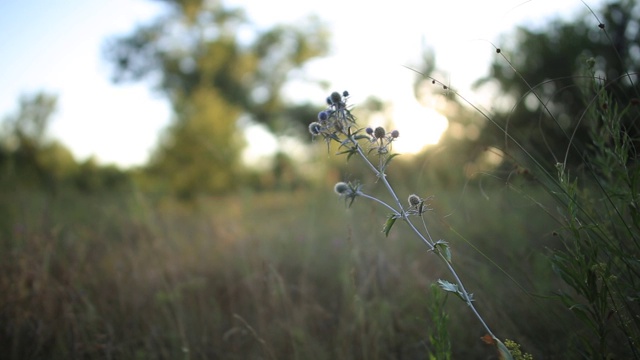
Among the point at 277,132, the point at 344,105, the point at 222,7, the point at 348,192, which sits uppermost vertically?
the point at 222,7

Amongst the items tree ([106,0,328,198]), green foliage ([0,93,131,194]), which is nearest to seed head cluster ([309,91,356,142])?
tree ([106,0,328,198])

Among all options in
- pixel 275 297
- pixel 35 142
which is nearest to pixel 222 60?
pixel 35 142

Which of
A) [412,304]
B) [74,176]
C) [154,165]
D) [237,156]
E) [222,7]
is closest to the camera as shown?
[412,304]

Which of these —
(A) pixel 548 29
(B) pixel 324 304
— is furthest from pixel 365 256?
(A) pixel 548 29

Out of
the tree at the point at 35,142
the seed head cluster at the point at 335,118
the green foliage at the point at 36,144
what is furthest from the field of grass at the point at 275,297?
the tree at the point at 35,142

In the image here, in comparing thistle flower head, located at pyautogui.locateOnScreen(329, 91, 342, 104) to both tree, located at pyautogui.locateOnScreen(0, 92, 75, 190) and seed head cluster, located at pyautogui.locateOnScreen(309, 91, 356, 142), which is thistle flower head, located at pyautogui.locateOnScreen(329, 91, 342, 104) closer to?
seed head cluster, located at pyautogui.locateOnScreen(309, 91, 356, 142)

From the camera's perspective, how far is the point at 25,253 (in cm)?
280

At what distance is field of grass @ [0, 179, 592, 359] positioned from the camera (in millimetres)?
2145

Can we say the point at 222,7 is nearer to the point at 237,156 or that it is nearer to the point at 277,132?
the point at 277,132

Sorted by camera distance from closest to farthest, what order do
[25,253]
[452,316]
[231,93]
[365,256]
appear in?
1. [452,316]
2. [25,253]
3. [365,256]
4. [231,93]

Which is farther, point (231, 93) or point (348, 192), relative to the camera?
point (231, 93)

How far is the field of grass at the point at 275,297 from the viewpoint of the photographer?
7.04ft

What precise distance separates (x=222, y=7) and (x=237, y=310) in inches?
788

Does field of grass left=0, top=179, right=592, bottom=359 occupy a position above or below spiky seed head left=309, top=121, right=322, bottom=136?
below
